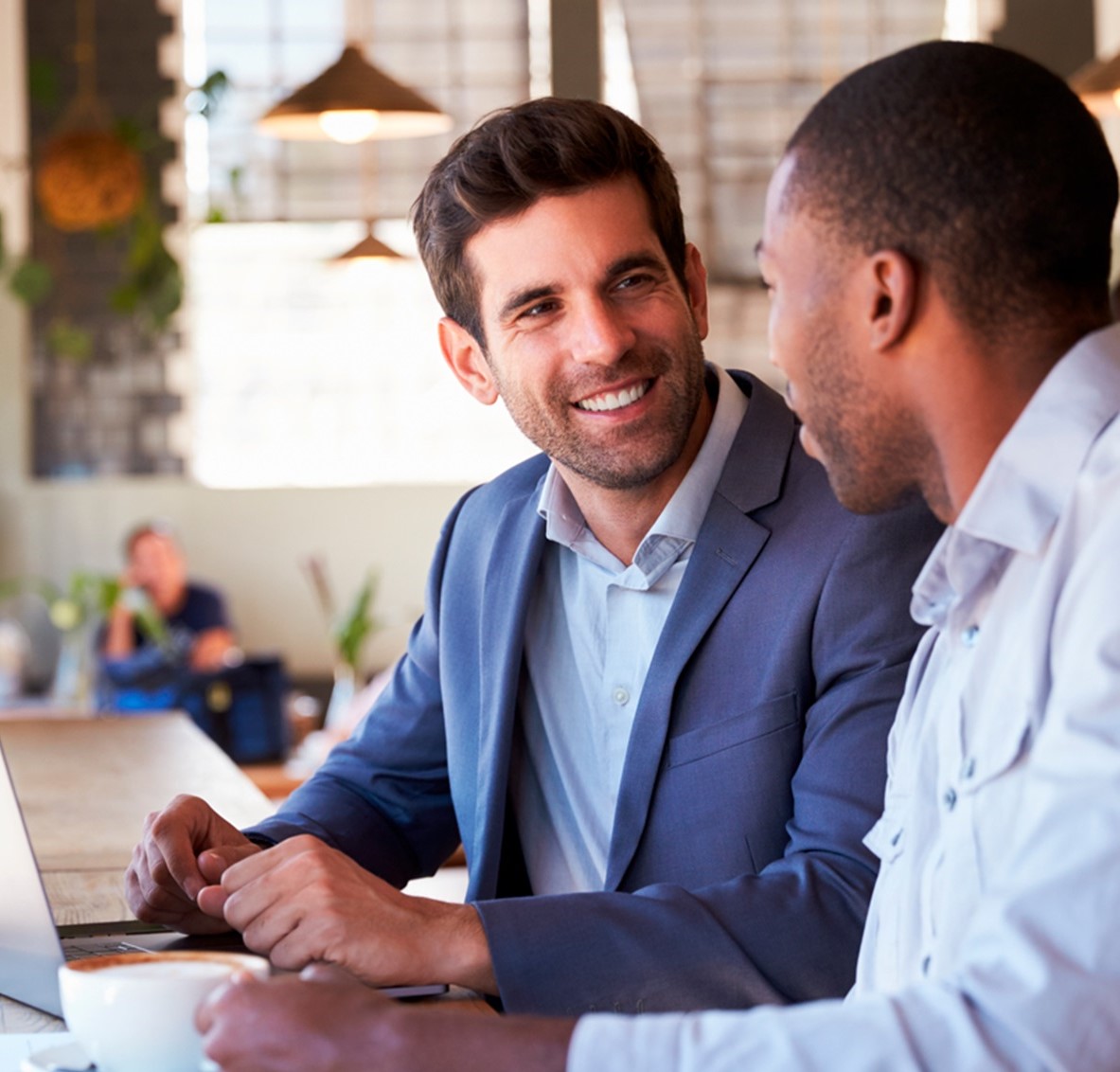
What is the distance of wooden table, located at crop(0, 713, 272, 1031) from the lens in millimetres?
1508

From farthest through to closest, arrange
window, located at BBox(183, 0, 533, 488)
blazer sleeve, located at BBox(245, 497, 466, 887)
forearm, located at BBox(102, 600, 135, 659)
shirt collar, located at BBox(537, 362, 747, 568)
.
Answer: window, located at BBox(183, 0, 533, 488) < forearm, located at BBox(102, 600, 135, 659) < blazer sleeve, located at BBox(245, 497, 466, 887) < shirt collar, located at BBox(537, 362, 747, 568)

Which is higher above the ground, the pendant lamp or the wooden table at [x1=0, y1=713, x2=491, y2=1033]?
the pendant lamp

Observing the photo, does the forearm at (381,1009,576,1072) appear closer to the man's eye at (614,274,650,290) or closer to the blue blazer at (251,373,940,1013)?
the blue blazer at (251,373,940,1013)

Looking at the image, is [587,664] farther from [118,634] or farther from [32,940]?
[118,634]

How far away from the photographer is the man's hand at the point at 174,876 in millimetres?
1351

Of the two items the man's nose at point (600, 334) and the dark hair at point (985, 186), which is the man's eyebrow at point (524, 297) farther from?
the dark hair at point (985, 186)

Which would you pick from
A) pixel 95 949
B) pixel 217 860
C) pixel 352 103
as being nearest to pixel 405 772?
pixel 217 860

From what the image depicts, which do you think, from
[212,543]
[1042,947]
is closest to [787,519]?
[1042,947]

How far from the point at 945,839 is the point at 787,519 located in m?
0.54

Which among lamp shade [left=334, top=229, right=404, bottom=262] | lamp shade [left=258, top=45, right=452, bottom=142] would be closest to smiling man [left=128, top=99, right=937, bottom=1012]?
lamp shade [left=258, top=45, right=452, bottom=142]

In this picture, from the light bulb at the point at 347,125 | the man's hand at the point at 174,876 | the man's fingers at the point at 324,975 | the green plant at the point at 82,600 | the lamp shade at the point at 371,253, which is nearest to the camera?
the man's fingers at the point at 324,975

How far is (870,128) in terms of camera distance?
38.8 inches

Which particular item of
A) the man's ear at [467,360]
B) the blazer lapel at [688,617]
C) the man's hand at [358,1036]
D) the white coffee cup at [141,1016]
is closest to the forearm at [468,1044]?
the man's hand at [358,1036]

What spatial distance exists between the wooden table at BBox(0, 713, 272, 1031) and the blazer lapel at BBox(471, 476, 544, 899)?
0.28 metres
